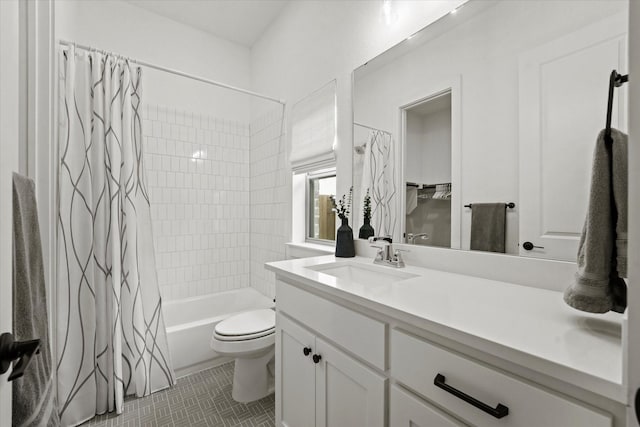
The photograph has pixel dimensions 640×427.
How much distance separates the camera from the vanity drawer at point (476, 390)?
52 cm

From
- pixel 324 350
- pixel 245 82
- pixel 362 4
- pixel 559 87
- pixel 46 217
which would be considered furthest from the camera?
pixel 245 82

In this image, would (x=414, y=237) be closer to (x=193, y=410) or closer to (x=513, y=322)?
(x=513, y=322)

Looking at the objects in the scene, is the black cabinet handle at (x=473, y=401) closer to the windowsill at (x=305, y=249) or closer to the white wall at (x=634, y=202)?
the white wall at (x=634, y=202)

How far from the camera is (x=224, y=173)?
2842 millimetres

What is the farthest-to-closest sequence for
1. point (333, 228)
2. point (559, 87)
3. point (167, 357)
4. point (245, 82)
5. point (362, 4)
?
point (245, 82) < point (333, 228) < point (167, 357) < point (362, 4) < point (559, 87)

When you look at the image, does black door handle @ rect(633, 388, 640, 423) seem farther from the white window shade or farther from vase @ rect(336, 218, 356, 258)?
the white window shade

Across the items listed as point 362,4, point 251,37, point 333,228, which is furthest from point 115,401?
point 251,37

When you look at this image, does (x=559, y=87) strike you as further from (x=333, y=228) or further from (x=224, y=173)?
(x=224, y=173)

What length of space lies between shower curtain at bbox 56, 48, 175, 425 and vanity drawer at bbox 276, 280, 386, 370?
1.10 meters

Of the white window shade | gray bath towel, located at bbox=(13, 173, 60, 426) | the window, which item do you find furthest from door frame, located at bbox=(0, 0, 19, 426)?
the window

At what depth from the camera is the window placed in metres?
2.24

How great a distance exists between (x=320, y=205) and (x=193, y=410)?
1603mm

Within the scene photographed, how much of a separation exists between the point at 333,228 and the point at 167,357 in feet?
4.74

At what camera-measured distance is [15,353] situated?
0.50 metres
